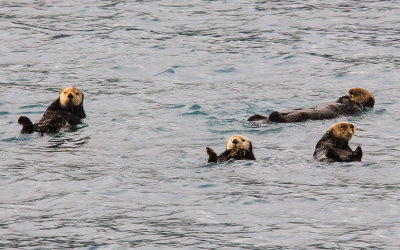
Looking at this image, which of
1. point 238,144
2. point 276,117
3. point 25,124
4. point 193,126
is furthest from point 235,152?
point 25,124

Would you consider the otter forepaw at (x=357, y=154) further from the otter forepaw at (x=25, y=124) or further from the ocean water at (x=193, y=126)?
the otter forepaw at (x=25, y=124)

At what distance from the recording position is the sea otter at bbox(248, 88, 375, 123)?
41.8 ft

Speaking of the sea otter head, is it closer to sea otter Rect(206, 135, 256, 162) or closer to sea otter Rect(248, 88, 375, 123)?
sea otter Rect(206, 135, 256, 162)

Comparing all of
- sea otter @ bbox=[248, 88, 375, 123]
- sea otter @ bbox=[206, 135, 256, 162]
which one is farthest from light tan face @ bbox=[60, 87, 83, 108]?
sea otter @ bbox=[206, 135, 256, 162]

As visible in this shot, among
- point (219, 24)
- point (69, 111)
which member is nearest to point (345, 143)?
point (69, 111)

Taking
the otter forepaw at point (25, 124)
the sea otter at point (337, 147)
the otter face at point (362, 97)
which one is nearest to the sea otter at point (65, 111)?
the otter forepaw at point (25, 124)

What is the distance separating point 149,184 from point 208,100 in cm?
499

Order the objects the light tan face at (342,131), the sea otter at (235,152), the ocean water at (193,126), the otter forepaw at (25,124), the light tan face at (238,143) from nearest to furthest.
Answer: the ocean water at (193,126), the sea otter at (235,152), the light tan face at (238,143), the light tan face at (342,131), the otter forepaw at (25,124)

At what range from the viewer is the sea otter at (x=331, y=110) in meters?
12.7

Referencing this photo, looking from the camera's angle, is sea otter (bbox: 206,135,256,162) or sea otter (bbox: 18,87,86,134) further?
sea otter (bbox: 18,87,86,134)

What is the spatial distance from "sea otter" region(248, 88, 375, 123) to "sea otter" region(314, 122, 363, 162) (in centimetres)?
139

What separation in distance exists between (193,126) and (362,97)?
274cm

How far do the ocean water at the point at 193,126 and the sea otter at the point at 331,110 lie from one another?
147 millimetres

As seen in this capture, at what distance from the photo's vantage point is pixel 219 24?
67.9 ft
